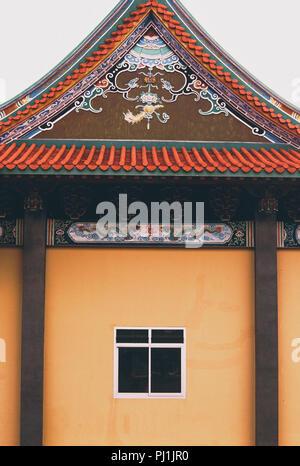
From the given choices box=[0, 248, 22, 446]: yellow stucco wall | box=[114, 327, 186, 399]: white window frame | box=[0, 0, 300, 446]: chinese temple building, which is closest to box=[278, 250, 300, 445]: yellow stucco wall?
box=[0, 0, 300, 446]: chinese temple building

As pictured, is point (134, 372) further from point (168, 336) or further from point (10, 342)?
point (10, 342)

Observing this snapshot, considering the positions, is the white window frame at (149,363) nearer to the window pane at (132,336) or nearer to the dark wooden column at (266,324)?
the window pane at (132,336)

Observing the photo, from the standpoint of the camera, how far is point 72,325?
744cm

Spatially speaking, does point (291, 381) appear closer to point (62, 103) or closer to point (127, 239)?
point (127, 239)

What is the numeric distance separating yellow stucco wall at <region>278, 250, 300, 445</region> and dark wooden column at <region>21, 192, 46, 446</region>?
147 inches

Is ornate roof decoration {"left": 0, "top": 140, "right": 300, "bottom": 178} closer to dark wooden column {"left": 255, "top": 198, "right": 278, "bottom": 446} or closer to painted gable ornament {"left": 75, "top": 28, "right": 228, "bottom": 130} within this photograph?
painted gable ornament {"left": 75, "top": 28, "right": 228, "bottom": 130}

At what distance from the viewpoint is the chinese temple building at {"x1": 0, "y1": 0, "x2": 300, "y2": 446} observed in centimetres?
733

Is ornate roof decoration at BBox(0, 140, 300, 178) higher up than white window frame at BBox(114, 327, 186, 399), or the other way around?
ornate roof decoration at BBox(0, 140, 300, 178)

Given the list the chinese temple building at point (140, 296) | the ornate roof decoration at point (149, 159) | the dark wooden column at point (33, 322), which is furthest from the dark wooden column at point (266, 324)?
the dark wooden column at point (33, 322)

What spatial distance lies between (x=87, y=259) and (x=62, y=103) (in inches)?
103

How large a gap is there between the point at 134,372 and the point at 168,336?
761 millimetres

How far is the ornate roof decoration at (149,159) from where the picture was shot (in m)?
6.53

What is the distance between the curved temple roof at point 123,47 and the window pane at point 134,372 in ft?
13.0
